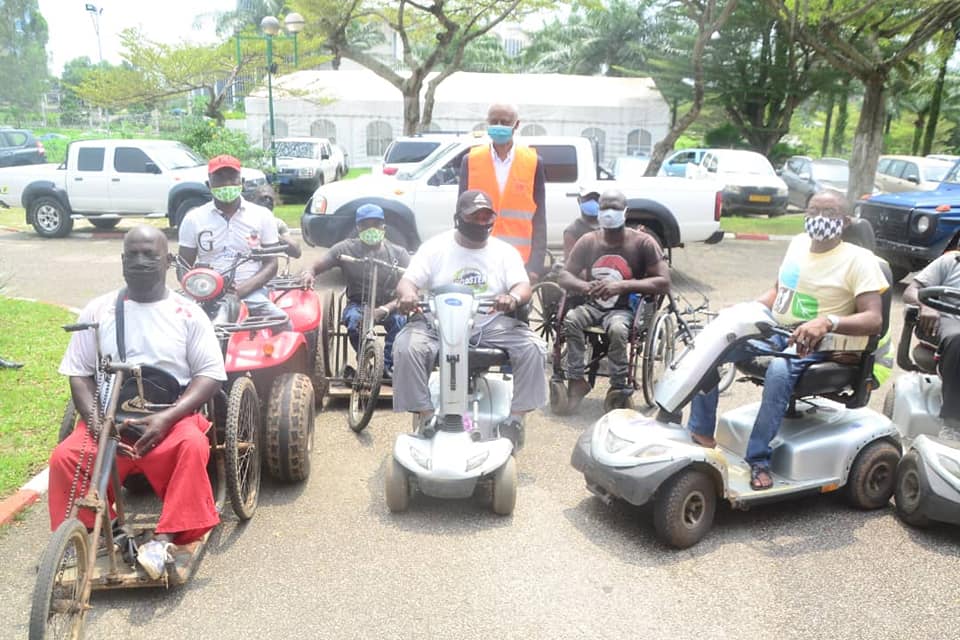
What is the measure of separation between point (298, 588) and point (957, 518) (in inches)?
130

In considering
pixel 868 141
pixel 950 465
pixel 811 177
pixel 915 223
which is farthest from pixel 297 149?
pixel 950 465

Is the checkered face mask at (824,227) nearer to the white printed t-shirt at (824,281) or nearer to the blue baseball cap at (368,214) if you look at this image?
the white printed t-shirt at (824,281)

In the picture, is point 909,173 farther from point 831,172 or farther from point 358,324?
point 358,324

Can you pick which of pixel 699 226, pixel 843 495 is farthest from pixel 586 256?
pixel 699 226

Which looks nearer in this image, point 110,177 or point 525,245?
point 525,245

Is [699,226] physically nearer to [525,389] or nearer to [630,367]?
[630,367]

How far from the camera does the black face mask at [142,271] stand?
384 cm

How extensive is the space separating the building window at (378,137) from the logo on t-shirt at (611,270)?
2717 cm

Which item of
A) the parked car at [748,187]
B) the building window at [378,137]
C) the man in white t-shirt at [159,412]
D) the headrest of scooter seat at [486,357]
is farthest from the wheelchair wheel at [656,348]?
the building window at [378,137]

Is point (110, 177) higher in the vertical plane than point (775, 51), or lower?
lower

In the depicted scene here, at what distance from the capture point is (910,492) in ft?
14.6

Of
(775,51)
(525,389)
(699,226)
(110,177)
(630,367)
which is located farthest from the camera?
(775,51)

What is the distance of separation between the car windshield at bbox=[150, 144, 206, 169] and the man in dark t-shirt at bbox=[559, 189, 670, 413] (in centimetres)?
1203

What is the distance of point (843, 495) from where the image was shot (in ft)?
15.4
